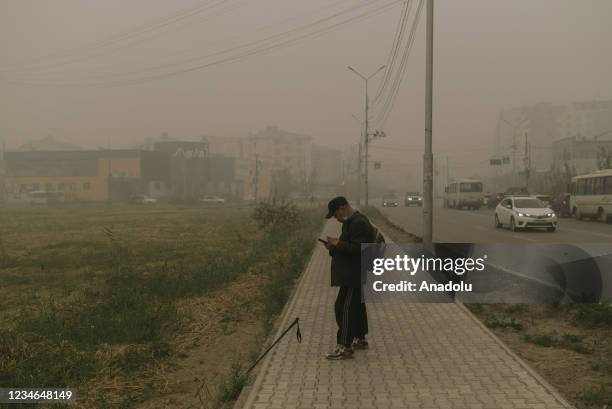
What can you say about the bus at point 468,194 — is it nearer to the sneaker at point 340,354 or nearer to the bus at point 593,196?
the bus at point 593,196

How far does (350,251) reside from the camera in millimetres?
6043

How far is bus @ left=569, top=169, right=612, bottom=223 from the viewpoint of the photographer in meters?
28.3

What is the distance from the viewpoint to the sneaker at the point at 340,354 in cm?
623

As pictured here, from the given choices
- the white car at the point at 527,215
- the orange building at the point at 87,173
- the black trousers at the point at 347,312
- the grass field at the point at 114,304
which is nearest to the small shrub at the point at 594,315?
the black trousers at the point at 347,312

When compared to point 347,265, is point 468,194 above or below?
above

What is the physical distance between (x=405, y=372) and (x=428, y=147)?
9.90m

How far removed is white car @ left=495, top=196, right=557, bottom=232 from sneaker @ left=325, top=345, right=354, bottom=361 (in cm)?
1940

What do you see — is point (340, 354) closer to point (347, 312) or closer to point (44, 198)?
point (347, 312)

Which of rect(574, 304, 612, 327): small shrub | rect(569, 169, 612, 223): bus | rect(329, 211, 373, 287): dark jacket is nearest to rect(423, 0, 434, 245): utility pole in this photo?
rect(574, 304, 612, 327): small shrub

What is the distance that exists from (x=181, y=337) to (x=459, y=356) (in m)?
3.68

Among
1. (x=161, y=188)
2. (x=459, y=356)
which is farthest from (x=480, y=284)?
(x=161, y=188)

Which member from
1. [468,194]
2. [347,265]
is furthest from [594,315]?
[468,194]

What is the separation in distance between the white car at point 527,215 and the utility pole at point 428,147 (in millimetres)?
10547

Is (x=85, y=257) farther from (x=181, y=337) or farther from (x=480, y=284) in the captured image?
(x=480, y=284)
